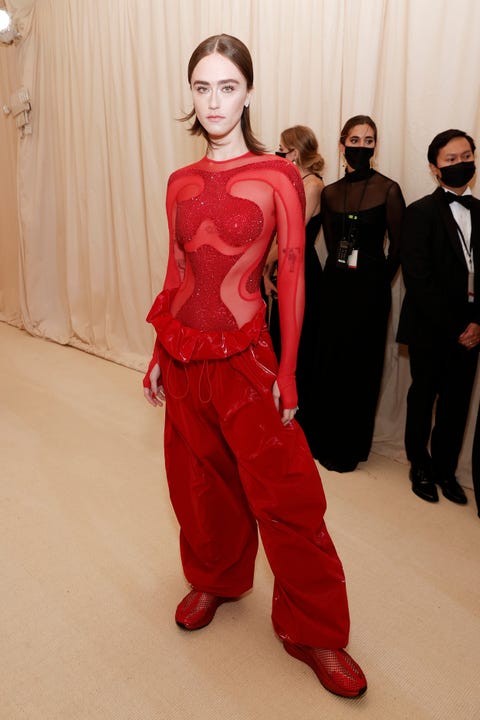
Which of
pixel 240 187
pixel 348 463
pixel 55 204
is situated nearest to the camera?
pixel 240 187

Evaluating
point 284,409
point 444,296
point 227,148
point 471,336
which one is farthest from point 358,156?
point 284,409

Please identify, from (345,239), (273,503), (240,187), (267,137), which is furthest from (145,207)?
(273,503)

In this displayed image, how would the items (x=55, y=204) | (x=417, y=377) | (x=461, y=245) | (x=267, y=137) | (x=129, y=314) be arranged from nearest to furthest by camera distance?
(x=461, y=245) < (x=417, y=377) < (x=267, y=137) < (x=129, y=314) < (x=55, y=204)

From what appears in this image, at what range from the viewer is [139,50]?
12.2 ft

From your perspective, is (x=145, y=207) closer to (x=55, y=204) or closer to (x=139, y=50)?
(x=139, y=50)

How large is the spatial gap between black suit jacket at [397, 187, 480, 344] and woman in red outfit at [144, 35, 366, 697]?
1141 mm

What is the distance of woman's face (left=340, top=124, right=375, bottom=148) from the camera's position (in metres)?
2.45

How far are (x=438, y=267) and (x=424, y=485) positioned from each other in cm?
97

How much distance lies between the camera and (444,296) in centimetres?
237

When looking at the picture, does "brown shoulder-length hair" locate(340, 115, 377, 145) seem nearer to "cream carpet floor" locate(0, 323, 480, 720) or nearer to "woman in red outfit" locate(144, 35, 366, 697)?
"woman in red outfit" locate(144, 35, 366, 697)

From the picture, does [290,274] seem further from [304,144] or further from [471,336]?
[304,144]

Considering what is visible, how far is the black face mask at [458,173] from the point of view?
2244 millimetres

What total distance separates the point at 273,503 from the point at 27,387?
286 centimetres

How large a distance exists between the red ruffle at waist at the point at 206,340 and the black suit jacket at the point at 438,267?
116 cm
